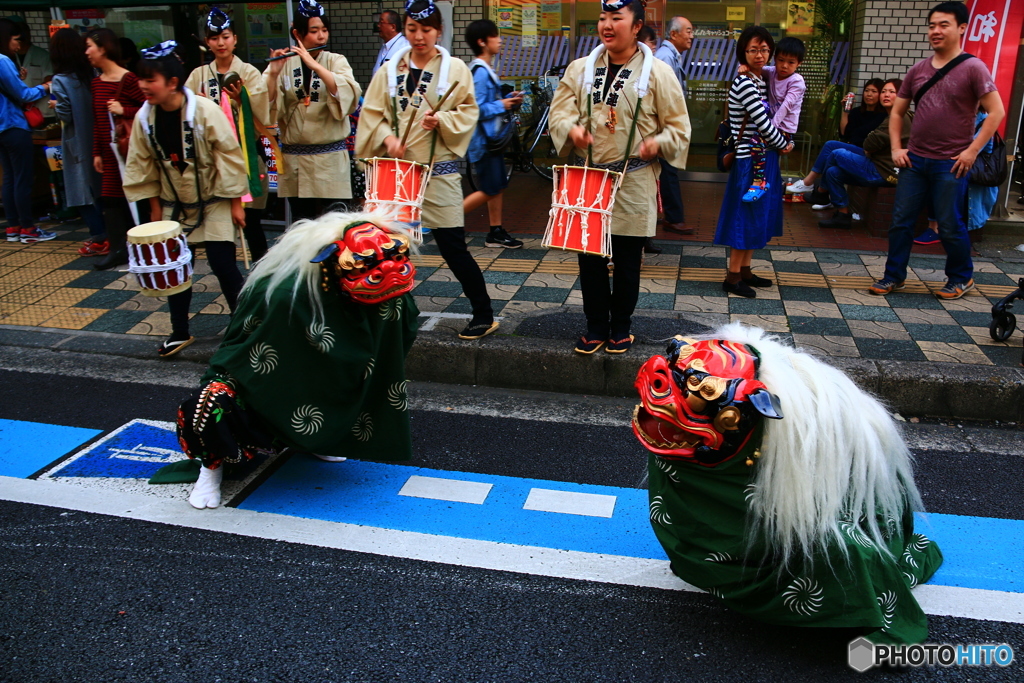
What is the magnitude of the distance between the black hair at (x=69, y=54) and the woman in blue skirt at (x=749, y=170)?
540 centimetres

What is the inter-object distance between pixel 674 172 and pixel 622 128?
3094mm

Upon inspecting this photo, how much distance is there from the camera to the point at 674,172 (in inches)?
288

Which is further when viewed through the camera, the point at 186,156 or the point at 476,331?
the point at 476,331

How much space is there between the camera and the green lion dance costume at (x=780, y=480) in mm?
2219

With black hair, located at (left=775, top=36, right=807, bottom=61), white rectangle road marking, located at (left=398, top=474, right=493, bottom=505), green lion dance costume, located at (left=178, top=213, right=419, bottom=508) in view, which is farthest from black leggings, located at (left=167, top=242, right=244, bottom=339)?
black hair, located at (left=775, top=36, right=807, bottom=61)

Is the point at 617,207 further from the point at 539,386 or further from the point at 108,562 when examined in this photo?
the point at 108,562

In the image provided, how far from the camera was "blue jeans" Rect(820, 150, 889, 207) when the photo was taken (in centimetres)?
764

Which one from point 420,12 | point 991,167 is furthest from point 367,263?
point 991,167

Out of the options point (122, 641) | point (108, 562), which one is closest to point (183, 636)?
point (122, 641)

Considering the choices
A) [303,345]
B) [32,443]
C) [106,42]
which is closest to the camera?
[303,345]

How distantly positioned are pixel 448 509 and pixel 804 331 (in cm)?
282

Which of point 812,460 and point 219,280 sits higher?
point 812,460

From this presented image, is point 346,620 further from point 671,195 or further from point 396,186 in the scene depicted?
point 671,195

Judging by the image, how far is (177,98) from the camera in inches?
182
